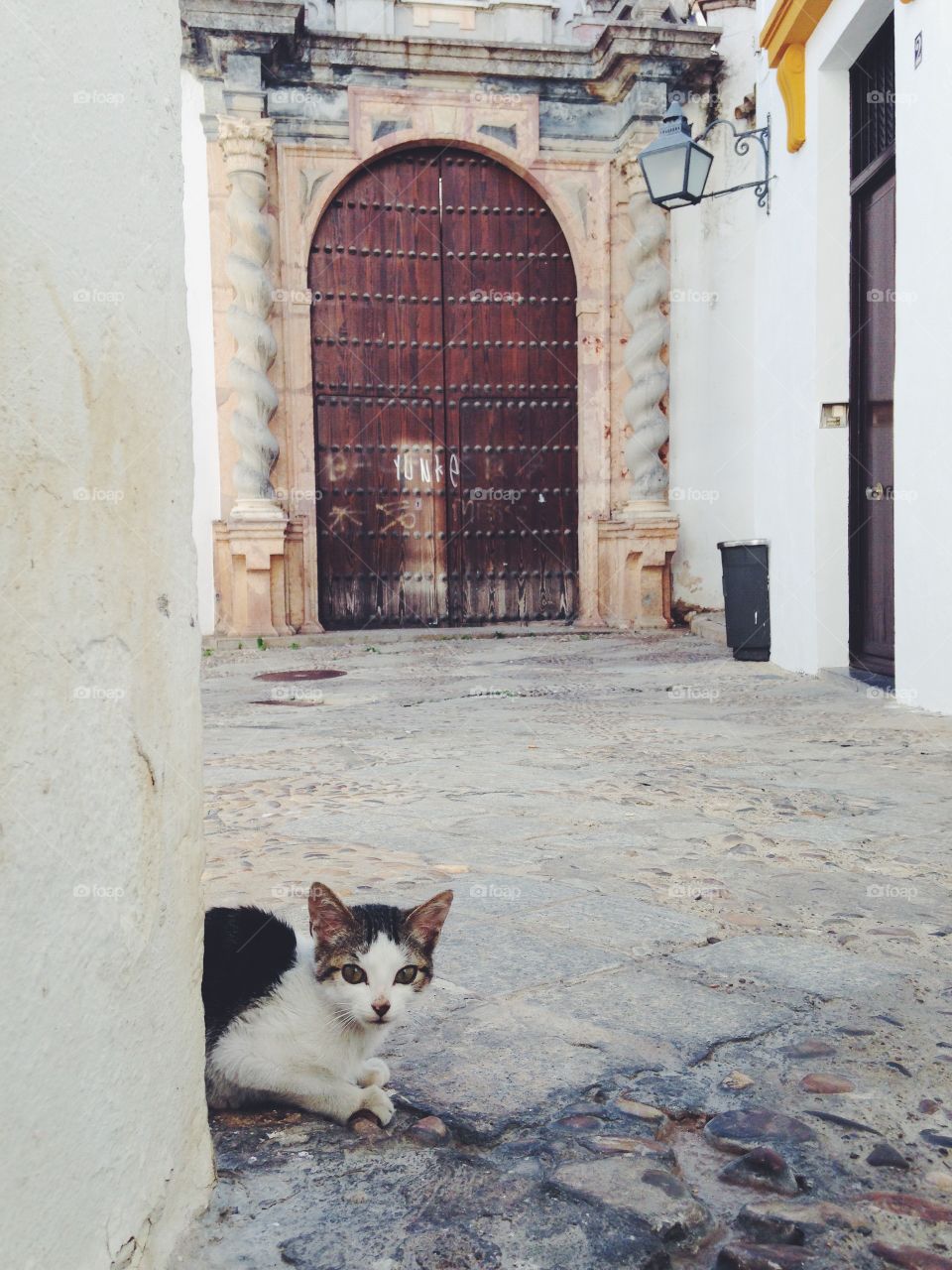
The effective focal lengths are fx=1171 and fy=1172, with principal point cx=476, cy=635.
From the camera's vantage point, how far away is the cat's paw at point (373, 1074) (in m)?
1.54

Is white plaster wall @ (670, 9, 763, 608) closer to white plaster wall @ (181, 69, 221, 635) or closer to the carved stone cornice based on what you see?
the carved stone cornice

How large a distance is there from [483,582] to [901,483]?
5.55 metres

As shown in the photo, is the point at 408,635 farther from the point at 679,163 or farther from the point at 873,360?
the point at 873,360

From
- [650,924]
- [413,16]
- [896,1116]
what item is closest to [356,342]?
A: [413,16]

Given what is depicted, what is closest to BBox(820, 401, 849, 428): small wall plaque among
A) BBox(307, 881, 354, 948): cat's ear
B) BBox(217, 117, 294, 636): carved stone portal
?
BBox(217, 117, 294, 636): carved stone portal

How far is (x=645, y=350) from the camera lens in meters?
10.1

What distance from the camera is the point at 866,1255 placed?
3.89 feet

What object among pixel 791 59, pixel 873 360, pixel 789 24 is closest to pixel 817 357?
pixel 873 360

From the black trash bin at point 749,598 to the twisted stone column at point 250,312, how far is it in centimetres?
377

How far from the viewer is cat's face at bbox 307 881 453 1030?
1.49 metres

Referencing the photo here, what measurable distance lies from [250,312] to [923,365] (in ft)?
19.7

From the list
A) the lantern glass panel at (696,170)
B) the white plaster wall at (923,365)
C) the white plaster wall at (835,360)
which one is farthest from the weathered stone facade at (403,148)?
the white plaster wall at (923,365)

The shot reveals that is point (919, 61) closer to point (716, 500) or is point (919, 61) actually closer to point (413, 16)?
point (716, 500)

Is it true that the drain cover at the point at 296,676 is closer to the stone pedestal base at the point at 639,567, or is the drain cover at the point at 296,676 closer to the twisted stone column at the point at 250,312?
the twisted stone column at the point at 250,312
